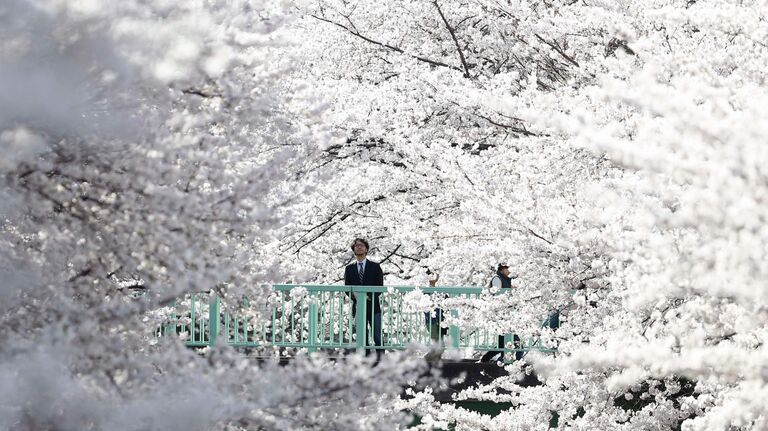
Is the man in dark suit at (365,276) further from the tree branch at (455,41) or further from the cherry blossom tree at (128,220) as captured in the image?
the cherry blossom tree at (128,220)

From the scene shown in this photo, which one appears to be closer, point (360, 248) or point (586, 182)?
point (586, 182)

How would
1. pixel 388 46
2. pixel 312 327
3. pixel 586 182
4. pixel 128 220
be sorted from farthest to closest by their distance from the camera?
pixel 388 46 → pixel 312 327 → pixel 586 182 → pixel 128 220

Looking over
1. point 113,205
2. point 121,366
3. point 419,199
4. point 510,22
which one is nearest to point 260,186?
point 113,205

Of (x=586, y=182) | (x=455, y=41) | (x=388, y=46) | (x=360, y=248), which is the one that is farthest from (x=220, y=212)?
(x=388, y=46)

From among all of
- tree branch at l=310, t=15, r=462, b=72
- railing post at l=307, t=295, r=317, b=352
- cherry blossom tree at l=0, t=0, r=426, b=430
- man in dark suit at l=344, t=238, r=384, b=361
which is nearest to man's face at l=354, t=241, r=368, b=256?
man in dark suit at l=344, t=238, r=384, b=361

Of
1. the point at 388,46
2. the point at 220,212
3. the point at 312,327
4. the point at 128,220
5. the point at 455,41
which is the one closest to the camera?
the point at 128,220

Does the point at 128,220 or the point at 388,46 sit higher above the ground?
the point at 388,46

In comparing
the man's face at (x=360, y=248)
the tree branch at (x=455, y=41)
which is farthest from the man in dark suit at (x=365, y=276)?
the tree branch at (x=455, y=41)

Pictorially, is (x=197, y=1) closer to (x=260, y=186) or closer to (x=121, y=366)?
(x=260, y=186)

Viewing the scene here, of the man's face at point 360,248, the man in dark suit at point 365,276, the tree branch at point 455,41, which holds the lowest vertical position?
the man in dark suit at point 365,276

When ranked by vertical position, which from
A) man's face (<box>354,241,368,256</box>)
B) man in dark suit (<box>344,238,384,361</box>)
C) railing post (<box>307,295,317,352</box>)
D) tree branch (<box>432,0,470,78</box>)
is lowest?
railing post (<box>307,295,317,352</box>)

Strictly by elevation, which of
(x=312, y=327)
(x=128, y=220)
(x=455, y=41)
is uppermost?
(x=455, y=41)

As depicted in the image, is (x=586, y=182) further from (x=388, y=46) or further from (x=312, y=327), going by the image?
(x=388, y=46)

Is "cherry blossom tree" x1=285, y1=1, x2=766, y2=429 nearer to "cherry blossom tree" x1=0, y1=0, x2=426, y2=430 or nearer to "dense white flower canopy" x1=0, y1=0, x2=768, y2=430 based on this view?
"dense white flower canopy" x1=0, y1=0, x2=768, y2=430
